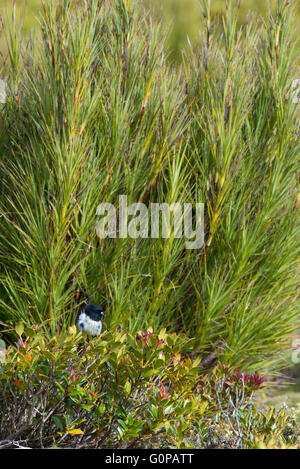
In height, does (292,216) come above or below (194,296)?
above

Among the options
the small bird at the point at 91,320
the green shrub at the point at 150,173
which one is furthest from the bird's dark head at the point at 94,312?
the green shrub at the point at 150,173

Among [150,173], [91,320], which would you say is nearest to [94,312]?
[91,320]

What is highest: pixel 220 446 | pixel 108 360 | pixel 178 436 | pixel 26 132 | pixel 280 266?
pixel 26 132

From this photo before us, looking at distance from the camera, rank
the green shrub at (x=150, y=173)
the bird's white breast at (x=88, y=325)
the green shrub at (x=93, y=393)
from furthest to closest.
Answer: the green shrub at (x=150, y=173) < the bird's white breast at (x=88, y=325) < the green shrub at (x=93, y=393)

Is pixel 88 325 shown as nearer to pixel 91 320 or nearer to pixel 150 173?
pixel 91 320

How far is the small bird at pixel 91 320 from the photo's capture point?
3.12 metres

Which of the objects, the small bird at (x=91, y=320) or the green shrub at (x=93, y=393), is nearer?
the green shrub at (x=93, y=393)

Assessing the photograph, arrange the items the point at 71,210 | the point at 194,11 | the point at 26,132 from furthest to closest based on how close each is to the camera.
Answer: the point at 194,11 → the point at 26,132 → the point at 71,210

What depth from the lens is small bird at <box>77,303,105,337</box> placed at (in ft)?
10.3

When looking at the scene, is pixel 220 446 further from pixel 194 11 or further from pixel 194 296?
pixel 194 11

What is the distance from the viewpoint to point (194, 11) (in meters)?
9.69

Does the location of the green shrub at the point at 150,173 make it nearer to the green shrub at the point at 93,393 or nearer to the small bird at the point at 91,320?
the small bird at the point at 91,320
